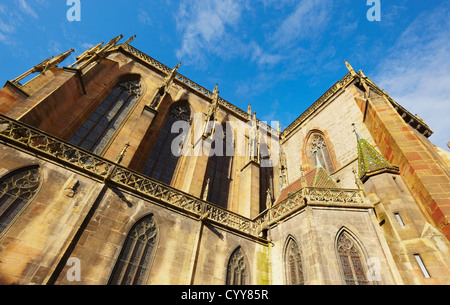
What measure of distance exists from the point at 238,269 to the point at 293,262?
6.91 ft

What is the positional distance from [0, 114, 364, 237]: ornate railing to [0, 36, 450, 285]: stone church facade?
1.9 inches

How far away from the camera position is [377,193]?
28.8 ft

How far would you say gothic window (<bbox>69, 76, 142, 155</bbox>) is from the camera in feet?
35.8

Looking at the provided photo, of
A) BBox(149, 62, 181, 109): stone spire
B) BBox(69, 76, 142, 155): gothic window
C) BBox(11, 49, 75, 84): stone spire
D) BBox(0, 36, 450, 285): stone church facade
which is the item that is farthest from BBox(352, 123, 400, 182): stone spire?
BBox(11, 49, 75, 84): stone spire

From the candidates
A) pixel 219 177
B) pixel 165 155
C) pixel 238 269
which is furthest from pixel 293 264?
pixel 165 155

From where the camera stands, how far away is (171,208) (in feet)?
26.1

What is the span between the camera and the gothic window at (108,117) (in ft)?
35.8

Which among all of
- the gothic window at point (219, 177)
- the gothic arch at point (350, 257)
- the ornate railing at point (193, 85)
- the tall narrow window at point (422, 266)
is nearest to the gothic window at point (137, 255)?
the gothic window at point (219, 177)

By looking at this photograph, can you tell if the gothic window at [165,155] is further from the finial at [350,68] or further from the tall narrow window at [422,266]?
the finial at [350,68]

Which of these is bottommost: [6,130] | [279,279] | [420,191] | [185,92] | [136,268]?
[136,268]

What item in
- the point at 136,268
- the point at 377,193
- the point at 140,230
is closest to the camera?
the point at 136,268

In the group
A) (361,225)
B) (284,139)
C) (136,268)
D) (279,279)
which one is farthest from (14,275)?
(284,139)
